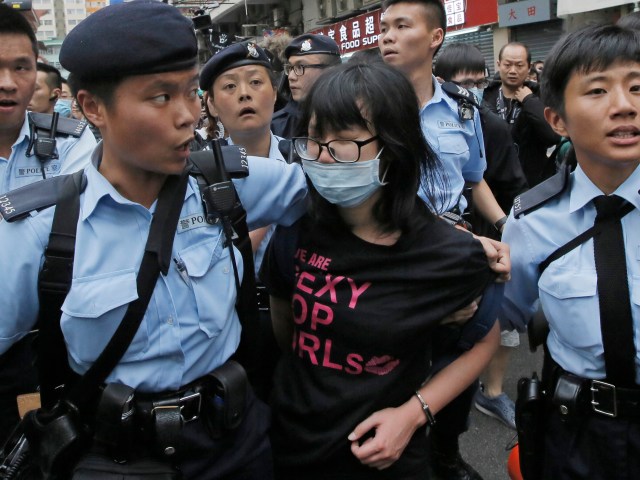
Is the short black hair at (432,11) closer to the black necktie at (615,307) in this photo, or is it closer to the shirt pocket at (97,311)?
the black necktie at (615,307)

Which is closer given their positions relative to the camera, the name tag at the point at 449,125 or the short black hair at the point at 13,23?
the short black hair at the point at 13,23

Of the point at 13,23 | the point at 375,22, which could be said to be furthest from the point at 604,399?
the point at 375,22

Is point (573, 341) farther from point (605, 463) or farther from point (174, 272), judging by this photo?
point (174, 272)

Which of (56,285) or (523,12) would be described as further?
(523,12)

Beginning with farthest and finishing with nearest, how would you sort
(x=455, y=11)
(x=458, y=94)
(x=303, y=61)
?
(x=455, y=11) → (x=303, y=61) → (x=458, y=94)

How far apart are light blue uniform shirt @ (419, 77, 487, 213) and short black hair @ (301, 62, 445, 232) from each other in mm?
1075

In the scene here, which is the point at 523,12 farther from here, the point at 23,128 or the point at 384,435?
the point at 384,435

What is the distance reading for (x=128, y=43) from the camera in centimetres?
141

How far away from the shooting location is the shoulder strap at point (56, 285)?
4.76 feet

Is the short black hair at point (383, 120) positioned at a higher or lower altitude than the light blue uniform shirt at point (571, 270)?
higher

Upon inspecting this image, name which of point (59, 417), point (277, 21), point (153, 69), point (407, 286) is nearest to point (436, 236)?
point (407, 286)

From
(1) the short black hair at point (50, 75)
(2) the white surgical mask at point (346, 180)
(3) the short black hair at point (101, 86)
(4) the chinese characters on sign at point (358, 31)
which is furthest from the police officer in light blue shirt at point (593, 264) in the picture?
(4) the chinese characters on sign at point (358, 31)

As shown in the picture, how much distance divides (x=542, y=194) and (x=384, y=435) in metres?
0.82

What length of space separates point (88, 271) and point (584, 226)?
1280 millimetres
